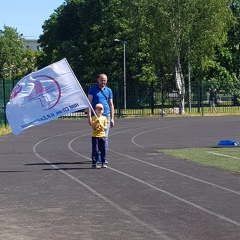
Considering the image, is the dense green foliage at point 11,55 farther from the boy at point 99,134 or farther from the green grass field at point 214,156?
the boy at point 99,134

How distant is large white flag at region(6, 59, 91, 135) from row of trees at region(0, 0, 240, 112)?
33.5 meters

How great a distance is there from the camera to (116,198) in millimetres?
11430

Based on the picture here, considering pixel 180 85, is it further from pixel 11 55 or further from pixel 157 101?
pixel 11 55

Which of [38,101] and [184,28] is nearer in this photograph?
[38,101]

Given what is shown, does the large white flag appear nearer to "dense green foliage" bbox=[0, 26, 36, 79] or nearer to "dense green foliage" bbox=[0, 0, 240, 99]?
"dense green foliage" bbox=[0, 0, 240, 99]

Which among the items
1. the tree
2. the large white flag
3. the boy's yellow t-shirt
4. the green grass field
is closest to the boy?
the boy's yellow t-shirt

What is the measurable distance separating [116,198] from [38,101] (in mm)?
4037

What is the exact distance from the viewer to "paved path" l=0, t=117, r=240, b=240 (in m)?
8.84

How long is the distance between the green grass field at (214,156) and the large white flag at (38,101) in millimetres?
3294

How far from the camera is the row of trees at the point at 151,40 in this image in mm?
48500

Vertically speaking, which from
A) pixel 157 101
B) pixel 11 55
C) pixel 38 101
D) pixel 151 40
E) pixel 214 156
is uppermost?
pixel 11 55

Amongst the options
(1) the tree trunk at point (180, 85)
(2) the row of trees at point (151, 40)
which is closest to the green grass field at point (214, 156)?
(1) the tree trunk at point (180, 85)

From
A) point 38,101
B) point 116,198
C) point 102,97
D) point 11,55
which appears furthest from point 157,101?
point 11,55

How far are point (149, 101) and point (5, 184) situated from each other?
35.4 m
